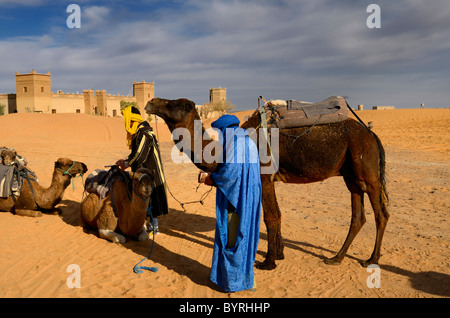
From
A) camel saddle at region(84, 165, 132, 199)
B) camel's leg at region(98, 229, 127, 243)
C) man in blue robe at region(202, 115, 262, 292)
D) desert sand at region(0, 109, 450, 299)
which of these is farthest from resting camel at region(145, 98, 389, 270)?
camel's leg at region(98, 229, 127, 243)

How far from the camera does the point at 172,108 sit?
4758 mm

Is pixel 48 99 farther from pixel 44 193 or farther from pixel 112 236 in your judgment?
pixel 112 236

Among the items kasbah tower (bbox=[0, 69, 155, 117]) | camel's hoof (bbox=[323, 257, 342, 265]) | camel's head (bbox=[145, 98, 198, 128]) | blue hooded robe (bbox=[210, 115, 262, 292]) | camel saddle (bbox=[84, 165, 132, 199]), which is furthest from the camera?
kasbah tower (bbox=[0, 69, 155, 117])

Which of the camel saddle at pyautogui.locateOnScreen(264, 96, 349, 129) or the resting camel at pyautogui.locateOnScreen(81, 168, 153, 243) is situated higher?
the camel saddle at pyautogui.locateOnScreen(264, 96, 349, 129)

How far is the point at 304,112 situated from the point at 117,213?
11.8 ft

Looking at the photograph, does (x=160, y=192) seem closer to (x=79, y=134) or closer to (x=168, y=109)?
(x=168, y=109)

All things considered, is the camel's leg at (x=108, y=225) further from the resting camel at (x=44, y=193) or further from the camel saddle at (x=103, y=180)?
the resting camel at (x=44, y=193)

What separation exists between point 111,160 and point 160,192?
1103cm

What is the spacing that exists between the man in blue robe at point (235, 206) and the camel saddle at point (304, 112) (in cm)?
147

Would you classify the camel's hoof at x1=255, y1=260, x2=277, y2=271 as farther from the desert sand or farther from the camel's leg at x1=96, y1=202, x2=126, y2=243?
the camel's leg at x1=96, y1=202, x2=126, y2=243

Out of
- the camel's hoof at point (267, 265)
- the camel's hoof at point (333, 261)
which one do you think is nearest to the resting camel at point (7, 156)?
the camel's hoof at point (267, 265)

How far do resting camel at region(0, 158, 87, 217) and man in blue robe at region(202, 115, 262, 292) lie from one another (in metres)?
4.12

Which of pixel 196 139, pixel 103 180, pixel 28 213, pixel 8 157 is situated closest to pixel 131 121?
pixel 103 180

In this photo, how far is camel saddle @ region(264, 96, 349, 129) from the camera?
5285 millimetres
